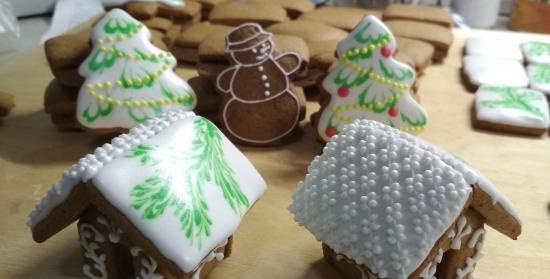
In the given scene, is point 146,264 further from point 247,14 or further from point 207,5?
point 207,5

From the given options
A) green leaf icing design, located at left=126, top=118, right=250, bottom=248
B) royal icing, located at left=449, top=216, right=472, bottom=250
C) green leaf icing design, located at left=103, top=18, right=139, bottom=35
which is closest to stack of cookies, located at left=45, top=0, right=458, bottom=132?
green leaf icing design, located at left=103, top=18, right=139, bottom=35

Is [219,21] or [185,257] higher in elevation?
[185,257]

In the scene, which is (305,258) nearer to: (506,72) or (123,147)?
(123,147)

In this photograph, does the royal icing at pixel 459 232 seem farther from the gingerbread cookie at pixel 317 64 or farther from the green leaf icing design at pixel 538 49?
the green leaf icing design at pixel 538 49

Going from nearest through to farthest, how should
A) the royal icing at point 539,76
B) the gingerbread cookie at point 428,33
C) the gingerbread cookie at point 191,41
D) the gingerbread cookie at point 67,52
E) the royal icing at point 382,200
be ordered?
the royal icing at point 382,200 < the gingerbread cookie at point 67,52 < the royal icing at point 539,76 < the gingerbread cookie at point 191,41 < the gingerbread cookie at point 428,33

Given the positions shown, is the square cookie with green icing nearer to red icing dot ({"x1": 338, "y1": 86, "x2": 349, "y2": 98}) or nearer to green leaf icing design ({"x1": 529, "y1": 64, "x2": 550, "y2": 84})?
green leaf icing design ({"x1": 529, "y1": 64, "x2": 550, "y2": 84})

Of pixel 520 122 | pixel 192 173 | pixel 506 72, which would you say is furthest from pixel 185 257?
pixel 506 72

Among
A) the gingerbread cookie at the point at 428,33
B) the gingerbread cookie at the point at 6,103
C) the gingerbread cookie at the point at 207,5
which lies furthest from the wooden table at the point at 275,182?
the gingerbread cookie at the point at 207,5
